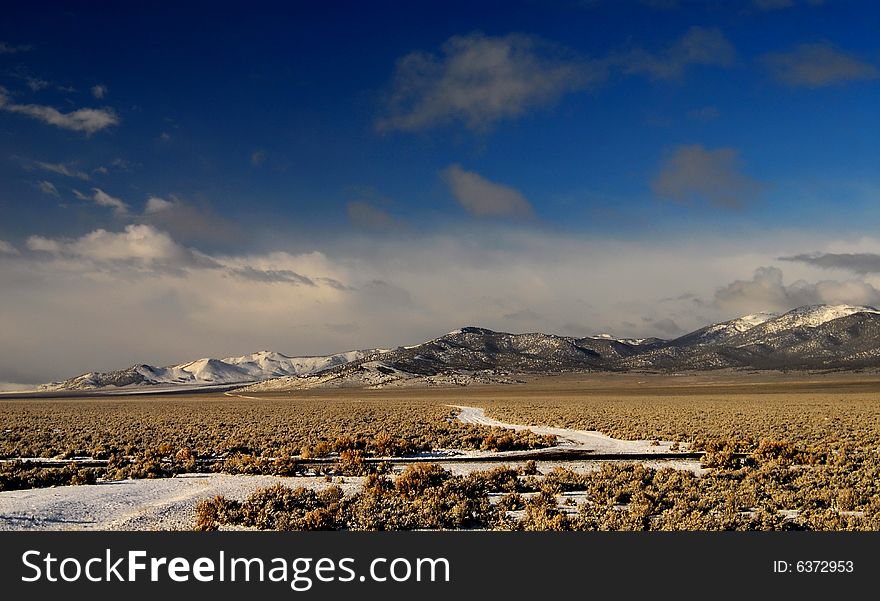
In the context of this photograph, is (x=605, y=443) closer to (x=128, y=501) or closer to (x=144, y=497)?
(x=144, y=497)

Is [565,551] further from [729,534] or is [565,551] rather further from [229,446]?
[229,446]

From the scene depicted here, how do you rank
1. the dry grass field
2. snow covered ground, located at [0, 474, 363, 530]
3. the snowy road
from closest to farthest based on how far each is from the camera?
Result: the dry grass field → snow covered ground, located at [0, 474, 363, 530] → the snowy road

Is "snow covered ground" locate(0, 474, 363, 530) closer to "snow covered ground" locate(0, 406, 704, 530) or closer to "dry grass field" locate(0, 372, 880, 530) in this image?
"snow covered ground" locate(0, 406, 704, 530)

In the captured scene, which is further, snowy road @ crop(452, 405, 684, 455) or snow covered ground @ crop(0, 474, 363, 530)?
snowy road @ crop(452, 405, 684, 455)

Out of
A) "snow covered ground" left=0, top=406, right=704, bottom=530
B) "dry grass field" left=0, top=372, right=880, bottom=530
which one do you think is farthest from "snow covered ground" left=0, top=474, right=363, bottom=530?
"dry grass field" left=0, top=372, right=880, bottom=530

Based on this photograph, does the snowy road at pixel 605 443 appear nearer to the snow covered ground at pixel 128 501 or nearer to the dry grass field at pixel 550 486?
the dry grass field at pixel 550 486

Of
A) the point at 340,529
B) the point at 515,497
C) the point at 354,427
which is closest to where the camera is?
the point at 340,529

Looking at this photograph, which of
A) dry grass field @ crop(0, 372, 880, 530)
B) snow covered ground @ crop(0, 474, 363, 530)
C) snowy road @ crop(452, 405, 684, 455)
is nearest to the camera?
dry grass field @ crop(0, 372, 880, 530)

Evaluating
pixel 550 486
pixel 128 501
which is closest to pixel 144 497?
pixel 128 501

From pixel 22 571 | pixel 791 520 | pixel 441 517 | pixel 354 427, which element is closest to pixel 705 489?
pixel 791 520

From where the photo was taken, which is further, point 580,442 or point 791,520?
point 580,442

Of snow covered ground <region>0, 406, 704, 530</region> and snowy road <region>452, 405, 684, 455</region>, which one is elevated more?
snow covered ground <region>0, 406, 704, 530</region>

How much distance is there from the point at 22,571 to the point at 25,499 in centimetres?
886

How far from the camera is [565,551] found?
888 centimetres
